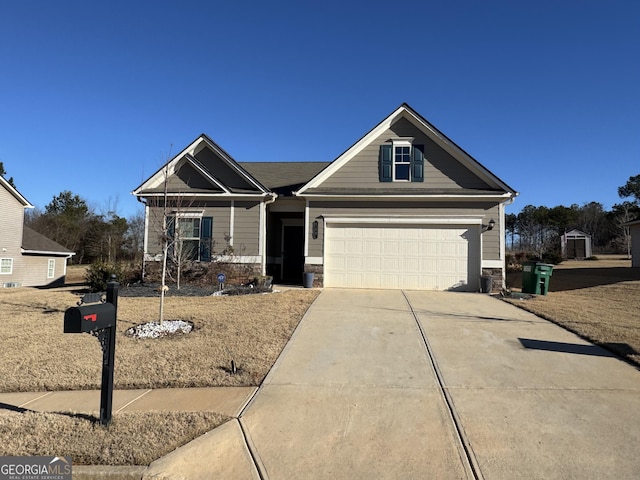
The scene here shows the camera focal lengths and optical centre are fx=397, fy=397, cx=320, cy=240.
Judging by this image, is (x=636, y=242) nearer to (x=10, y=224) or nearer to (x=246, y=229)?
(x=246, y=229)

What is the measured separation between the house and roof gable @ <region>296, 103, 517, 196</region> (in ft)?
0.12

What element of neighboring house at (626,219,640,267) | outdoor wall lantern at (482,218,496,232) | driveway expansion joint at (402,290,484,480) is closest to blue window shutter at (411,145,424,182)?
outdoor wall lantern at (482,218,496,232)

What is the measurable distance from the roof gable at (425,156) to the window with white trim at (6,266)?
885 inches

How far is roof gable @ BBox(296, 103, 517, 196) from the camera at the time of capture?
13797 mm

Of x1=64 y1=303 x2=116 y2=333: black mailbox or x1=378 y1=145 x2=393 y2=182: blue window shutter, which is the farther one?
x1=378 y1=145 x2=393 y2=182: blue window shutter

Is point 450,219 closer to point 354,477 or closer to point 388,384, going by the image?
point 388,384

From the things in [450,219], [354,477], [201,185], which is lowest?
[354,477]

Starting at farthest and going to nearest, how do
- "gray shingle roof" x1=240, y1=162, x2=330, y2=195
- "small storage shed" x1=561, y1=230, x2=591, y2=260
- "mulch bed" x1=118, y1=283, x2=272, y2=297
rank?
"small storage shed" x1=561, y1=230, x2=591, y2=260 → "gray shingle roof" x1=240, y1=162, x2=330, y2=195 → "mulch bed" x1=118, y1=283, x2=272, y2=297

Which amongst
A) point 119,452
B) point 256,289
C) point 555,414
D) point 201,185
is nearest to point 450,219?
point 256,289

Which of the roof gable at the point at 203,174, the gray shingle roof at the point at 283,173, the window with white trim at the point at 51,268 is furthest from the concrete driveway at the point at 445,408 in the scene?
the window with white trim at the point at 51,268

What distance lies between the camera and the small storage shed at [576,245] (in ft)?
121

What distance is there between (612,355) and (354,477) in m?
5.09

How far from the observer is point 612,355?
604 centimetres

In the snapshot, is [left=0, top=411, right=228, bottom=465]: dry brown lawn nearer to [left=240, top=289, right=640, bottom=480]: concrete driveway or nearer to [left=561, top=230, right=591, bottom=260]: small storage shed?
[left=240, top=289, right=640, bottom=480]: concrete driveway
